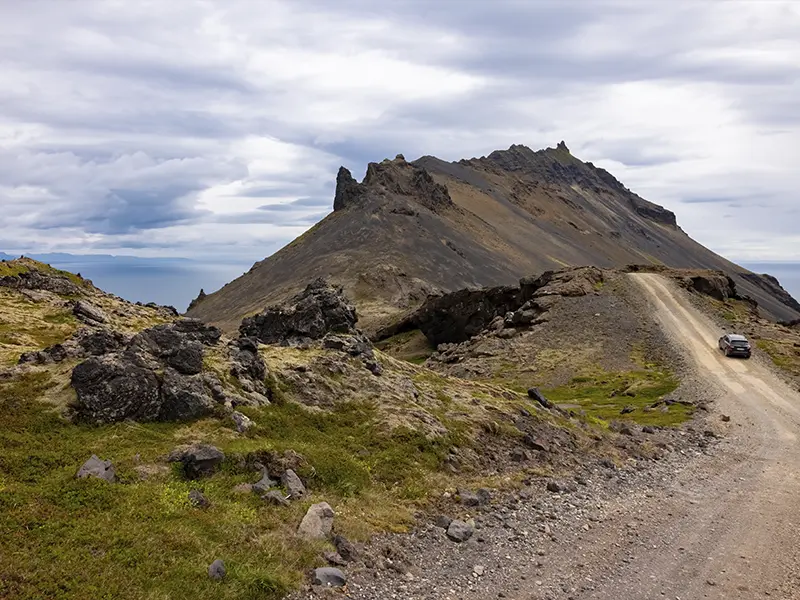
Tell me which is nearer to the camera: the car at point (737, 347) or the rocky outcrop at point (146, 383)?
the rocky outcrop at point (146, 383)

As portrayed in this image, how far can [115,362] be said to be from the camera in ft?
65.7

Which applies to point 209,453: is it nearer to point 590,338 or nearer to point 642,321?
point 590,338

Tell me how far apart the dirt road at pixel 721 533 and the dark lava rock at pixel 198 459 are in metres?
10.9

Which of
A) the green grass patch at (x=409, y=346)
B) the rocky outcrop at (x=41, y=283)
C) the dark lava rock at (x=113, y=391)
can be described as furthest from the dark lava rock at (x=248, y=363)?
the green grass patch at (x=409, y=346)

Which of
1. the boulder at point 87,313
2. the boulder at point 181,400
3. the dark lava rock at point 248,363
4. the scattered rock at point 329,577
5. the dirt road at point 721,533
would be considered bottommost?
the dirt road at point 721,533

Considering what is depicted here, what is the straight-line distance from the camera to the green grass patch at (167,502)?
12.0 meters

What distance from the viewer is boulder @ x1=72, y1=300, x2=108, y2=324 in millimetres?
38266

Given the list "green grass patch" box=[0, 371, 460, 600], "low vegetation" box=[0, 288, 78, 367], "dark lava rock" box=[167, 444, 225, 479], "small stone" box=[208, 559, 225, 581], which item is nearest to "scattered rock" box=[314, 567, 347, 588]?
"green grass patch" box=[0, 371, 460, 600]

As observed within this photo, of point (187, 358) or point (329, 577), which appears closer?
point (329, 577)

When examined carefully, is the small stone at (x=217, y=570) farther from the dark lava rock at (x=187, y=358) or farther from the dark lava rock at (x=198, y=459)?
the dark lava rock at (x=187, y=358)

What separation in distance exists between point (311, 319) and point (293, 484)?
794 inches

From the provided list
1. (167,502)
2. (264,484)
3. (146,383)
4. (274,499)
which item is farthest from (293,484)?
(146,383)

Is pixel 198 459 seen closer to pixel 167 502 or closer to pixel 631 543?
pixel 167 502

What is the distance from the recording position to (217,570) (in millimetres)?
12625
